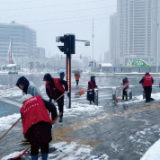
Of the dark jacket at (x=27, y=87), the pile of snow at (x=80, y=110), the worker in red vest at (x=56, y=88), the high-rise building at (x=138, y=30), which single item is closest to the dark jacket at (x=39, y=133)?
the dark jacket at (x=27, y=87)

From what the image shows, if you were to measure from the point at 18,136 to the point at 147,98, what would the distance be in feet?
23.9

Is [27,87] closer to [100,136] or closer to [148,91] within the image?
[100,136]

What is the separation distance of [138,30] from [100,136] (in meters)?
133

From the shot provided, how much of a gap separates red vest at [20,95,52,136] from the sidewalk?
54.6 inches

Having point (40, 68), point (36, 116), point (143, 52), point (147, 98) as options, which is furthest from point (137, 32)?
point (36, 116)

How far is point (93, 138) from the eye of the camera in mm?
5504

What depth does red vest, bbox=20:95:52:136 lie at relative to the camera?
3338 millimetres

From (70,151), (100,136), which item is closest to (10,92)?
(100,136)

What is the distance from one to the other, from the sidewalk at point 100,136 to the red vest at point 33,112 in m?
1.39

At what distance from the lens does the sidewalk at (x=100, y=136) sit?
4602 millimetres

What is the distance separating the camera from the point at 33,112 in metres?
3.34

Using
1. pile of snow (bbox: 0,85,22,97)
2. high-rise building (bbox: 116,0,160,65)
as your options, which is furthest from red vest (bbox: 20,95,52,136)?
high-rise building (bbox: 116,0,160,65)

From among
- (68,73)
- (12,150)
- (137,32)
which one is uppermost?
(137,32)

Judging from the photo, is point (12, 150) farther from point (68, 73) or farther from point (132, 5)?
point (132, 5)
